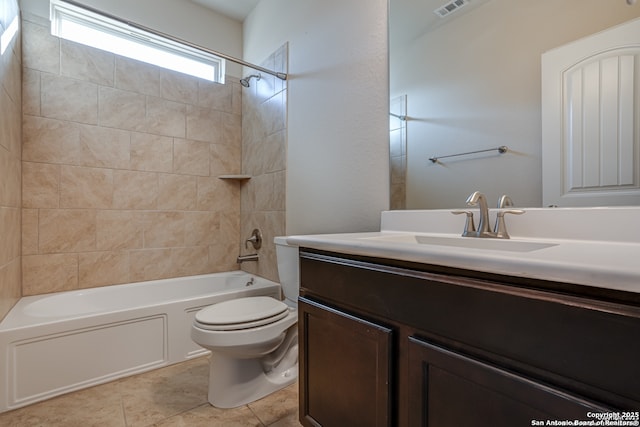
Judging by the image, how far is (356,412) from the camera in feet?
2.84

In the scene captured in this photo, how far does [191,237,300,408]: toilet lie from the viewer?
4.55ft

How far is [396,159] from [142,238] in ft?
6.59

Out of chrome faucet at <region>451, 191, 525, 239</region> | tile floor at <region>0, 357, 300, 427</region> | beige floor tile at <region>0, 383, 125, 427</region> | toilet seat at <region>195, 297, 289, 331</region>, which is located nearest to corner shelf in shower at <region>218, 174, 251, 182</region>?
toilet seat at <region>195, 297, 289, 331</region>

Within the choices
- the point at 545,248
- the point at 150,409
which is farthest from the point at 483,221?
the point at 150,409

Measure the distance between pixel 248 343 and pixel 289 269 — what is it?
46cm

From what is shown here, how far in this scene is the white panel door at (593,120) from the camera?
2.88 feet

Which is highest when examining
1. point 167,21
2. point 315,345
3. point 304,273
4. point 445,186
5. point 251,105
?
point 167,21

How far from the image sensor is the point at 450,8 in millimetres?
1297

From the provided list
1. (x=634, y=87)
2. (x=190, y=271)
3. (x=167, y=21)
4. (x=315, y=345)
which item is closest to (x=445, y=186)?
(x=634, y=87)

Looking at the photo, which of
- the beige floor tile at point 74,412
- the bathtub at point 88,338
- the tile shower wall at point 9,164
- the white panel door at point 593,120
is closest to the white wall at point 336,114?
the white panel door at point 593,120

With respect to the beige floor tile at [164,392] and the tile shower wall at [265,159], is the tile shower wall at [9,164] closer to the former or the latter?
the beige floor tile at [164,392]

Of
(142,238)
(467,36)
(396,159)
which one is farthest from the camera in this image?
(142,238)

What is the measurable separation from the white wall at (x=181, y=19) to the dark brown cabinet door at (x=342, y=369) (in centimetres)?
255

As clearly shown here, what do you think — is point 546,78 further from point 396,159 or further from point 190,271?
point 190,271
